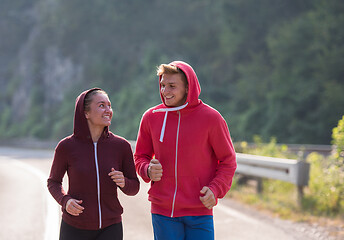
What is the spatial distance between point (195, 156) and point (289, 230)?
3.60 meters

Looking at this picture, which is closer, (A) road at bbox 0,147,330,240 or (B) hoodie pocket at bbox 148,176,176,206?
(B) hoodie pocket at bbox 148,176,176,206

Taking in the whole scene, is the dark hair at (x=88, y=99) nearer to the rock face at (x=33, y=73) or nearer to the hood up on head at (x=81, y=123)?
the hood up on head at (x=81, y=123)

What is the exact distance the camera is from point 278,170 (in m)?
8.43

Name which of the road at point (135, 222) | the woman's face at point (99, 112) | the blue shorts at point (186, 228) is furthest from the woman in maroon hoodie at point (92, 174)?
the road at point (135, 222)

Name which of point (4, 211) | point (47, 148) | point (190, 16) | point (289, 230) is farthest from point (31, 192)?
point (190, 16)

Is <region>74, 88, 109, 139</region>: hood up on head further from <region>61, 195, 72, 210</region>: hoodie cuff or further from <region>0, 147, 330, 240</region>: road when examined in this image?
<region>0, 147, 330, 240</region>: road

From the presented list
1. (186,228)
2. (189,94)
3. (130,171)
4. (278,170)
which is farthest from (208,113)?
Answer: (278,170)

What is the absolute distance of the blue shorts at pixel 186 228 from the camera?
3283 millimetres

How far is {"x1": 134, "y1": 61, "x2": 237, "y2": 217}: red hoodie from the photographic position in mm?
3305

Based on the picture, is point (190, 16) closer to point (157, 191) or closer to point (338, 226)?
point (338, 226)

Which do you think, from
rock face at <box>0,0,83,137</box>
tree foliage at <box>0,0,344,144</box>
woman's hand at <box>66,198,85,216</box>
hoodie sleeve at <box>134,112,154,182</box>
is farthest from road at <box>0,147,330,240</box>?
rock face at <box>0,0,83,137</box>

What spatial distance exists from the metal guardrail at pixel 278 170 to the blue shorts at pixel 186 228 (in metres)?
4.65

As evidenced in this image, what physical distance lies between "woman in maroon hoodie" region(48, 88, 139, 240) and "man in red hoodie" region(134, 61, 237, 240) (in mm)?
210

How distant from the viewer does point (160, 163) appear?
3.37 m
